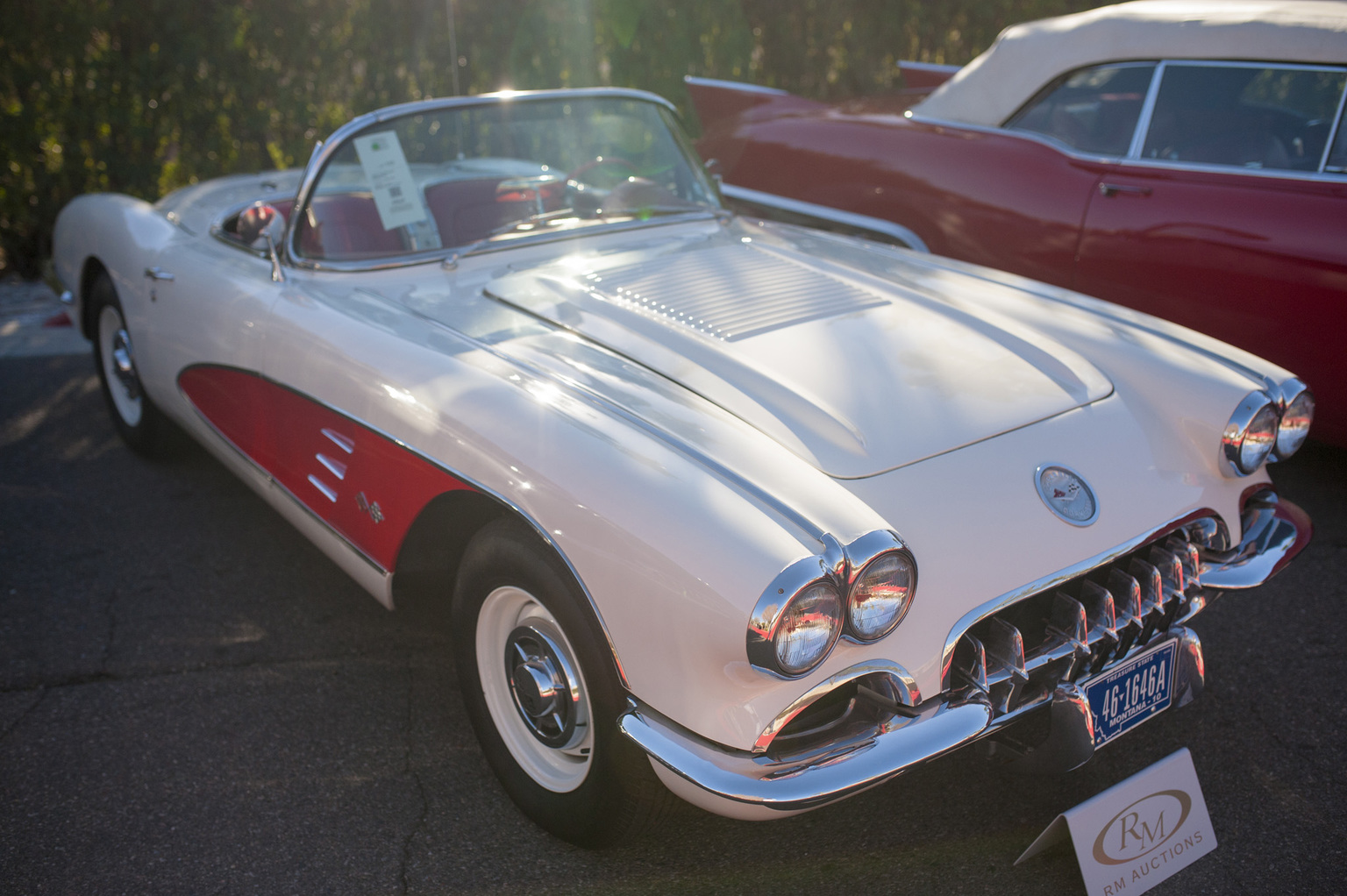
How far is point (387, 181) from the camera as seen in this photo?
2758mm

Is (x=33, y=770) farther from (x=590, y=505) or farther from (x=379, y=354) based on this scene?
(x=590, y=505)

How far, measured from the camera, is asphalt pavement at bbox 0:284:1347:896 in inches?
75.9

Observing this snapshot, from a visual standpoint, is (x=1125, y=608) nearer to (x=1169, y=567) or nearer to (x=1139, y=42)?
(x=1169, y=567)

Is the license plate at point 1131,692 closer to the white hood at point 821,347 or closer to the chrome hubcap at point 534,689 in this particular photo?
the white hood at point 821,347

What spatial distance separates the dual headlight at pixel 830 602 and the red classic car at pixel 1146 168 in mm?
2266

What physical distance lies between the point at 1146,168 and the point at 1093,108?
1.49ft

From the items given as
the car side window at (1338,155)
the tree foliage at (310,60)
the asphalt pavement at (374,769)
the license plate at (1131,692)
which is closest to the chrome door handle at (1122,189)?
the car side window at (1338,155)

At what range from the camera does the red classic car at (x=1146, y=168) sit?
3.14 meters

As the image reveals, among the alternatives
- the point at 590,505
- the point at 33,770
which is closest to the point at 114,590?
the point at 33,770

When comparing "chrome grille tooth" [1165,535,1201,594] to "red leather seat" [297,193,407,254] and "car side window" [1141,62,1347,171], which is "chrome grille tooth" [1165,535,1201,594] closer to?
"car side window" [1141,62,1347,171]

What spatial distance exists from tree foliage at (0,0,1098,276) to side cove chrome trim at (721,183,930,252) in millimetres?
1896

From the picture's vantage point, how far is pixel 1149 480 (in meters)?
2.02

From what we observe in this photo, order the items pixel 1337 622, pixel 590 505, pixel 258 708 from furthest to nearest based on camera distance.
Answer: pixel 1337 622 → pixel 258 708 → pixel 590 505

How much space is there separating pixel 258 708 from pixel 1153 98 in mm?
3571
